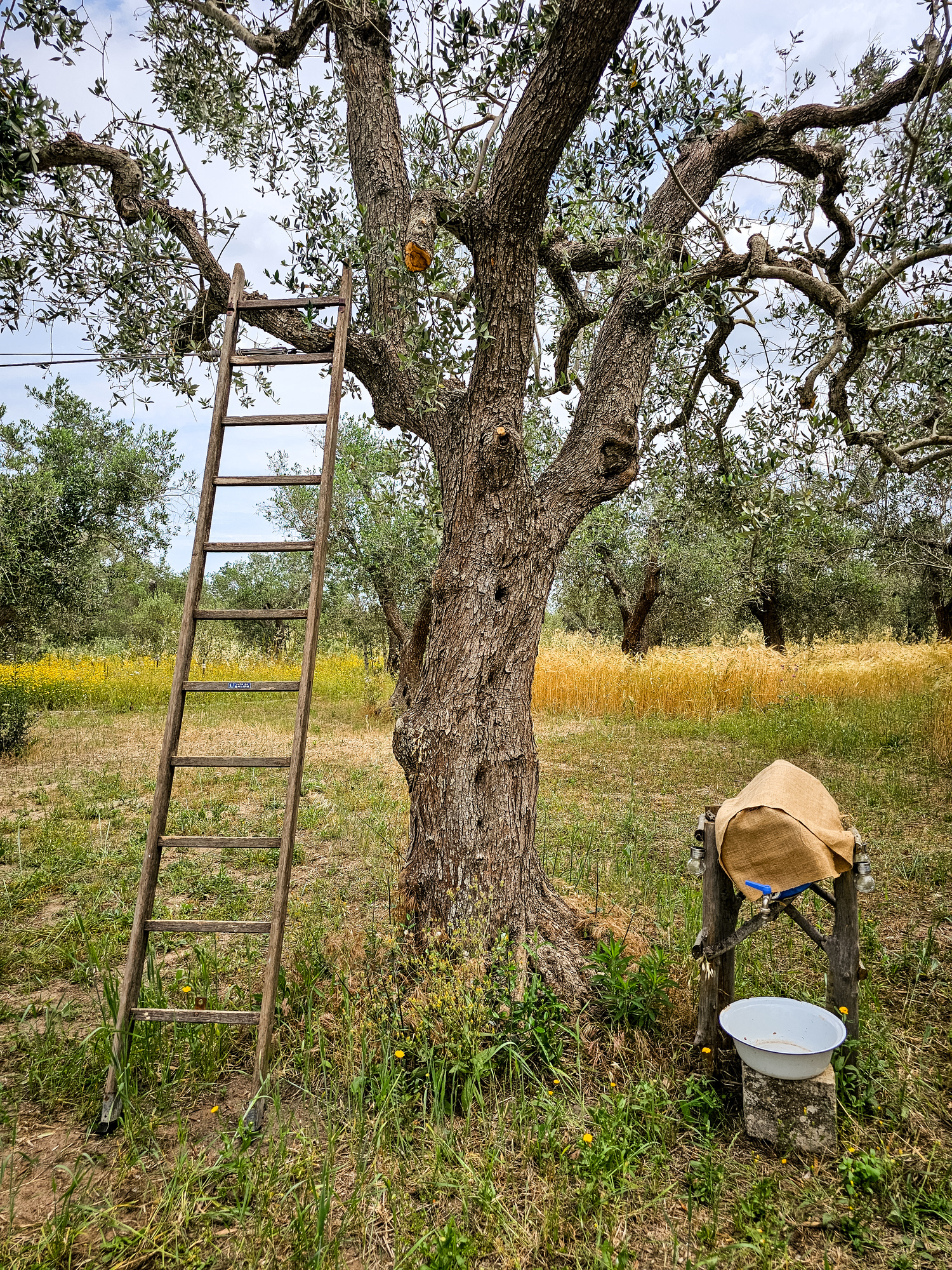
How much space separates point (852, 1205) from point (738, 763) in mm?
7470

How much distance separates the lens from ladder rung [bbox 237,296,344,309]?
3656mm

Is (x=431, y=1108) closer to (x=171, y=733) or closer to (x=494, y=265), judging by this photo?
(x=171, y=733)

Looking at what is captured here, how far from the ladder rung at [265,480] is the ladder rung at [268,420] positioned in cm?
29

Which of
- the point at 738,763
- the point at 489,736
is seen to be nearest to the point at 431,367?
the point at 489,736

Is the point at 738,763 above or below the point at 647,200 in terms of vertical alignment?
below

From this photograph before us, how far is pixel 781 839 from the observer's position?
2750mm

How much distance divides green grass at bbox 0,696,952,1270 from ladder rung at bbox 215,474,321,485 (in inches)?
92.6

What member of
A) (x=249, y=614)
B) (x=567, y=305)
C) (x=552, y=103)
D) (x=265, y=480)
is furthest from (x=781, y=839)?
(x=567, y=305)

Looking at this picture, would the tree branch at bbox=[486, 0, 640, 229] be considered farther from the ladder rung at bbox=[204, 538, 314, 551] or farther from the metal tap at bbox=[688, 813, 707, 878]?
the metal tap at bbox=[688, 813, 707, 878]

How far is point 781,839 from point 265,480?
2880 millimetres

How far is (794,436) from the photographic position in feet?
17.3

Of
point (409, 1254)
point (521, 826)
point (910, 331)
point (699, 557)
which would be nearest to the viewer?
point (409, 1254)

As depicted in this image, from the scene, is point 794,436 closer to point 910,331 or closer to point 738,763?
point 910,331

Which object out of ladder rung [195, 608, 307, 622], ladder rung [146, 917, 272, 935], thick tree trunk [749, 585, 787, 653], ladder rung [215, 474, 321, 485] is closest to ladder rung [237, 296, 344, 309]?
ladder rung [215, 474, 321, 485]
